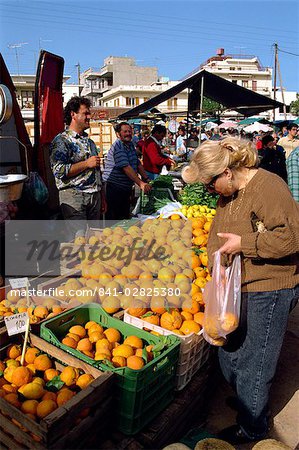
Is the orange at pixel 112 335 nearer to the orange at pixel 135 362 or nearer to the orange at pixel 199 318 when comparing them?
the orange at pixel 135 362

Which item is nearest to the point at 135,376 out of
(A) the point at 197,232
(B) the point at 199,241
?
(B) the point at 199,241

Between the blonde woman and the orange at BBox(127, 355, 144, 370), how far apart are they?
63 centimetres

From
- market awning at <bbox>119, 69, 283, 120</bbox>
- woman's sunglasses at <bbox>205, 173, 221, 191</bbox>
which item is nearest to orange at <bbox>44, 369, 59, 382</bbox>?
woman's sunglasses at <bbox>205, 173, 221, 191</bbox>

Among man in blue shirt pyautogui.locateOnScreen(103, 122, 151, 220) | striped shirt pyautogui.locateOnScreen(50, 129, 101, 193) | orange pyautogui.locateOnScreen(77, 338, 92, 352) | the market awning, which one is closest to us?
orange pyautogui.locateOnScreen(77, 338, 92, 352)

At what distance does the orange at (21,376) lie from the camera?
6.10 feet

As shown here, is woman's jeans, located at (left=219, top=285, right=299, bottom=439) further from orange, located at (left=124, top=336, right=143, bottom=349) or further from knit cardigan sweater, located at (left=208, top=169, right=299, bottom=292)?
orange, located at (left=124, top=336, right=143, bottom=349)

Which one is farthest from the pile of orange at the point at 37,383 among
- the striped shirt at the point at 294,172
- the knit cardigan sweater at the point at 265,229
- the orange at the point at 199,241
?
the striped shirt at the point at 294,172

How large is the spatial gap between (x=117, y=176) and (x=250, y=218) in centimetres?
374

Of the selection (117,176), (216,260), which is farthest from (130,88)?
(216,260)

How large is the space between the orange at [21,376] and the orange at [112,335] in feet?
1.65

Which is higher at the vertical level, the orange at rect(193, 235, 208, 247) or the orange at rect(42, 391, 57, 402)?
the orange at rect(193, 235, 208, 247)

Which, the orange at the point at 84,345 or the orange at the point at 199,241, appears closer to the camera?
the orange at the point at 84,345

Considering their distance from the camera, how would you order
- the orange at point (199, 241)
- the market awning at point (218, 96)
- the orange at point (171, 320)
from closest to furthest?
the orange at point (171, 320) < the orange at point (199, 241) < the market awning at point (218, 96)

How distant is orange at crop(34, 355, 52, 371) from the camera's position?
1.99 meters
